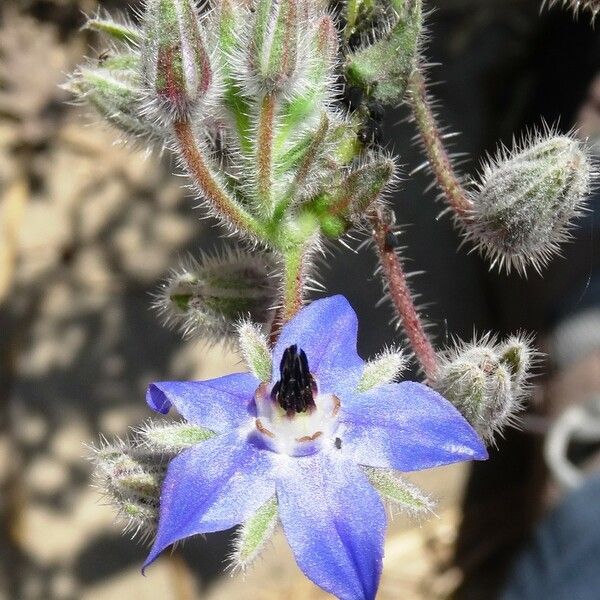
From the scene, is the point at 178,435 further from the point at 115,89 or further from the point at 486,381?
the point at 115,89

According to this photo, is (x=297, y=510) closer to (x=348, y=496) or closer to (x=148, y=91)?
(x=348, y=496)

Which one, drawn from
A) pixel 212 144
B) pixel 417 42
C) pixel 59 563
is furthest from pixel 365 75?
pixel 59 563

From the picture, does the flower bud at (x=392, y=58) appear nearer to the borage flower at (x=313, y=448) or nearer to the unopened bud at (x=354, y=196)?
the unopened bud at (x=354, y=196)

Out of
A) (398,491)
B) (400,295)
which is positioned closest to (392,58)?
(400,295)

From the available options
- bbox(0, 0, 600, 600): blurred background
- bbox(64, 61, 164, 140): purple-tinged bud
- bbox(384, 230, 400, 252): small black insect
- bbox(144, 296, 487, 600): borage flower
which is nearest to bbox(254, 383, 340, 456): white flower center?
bbox(144, 296, 487, 600): borage flower

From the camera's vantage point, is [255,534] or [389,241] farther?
[389,241]

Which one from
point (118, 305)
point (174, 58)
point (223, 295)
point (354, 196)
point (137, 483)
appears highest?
point (174, 58)

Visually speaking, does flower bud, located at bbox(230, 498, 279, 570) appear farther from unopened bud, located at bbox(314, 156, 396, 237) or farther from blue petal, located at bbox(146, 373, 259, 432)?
unopened bud, located at bbox(314, 156, 396, 237)

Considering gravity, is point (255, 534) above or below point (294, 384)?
below
